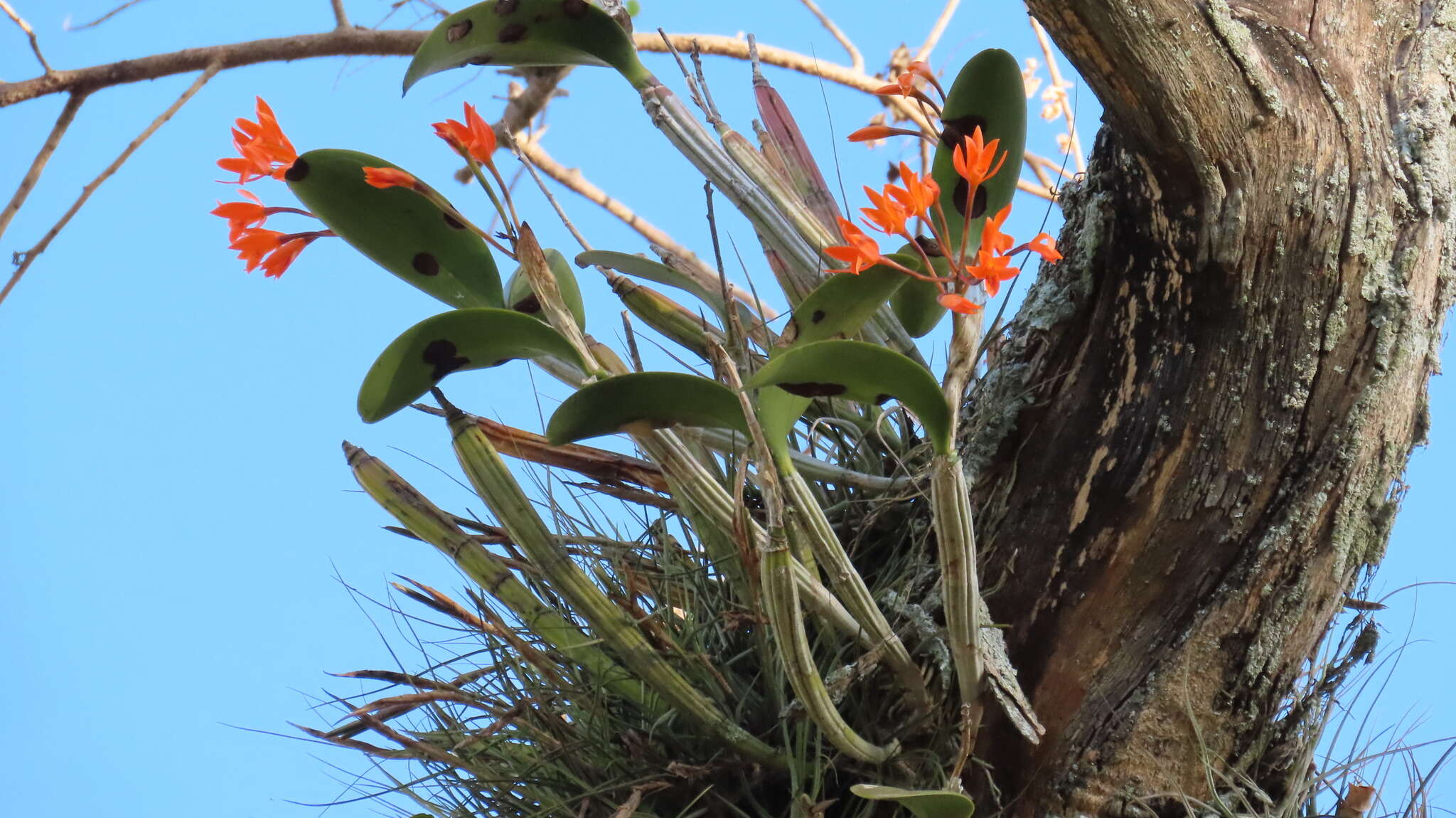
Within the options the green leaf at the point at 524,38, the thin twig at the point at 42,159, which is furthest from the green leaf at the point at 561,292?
the thin twig at the point at 42,159

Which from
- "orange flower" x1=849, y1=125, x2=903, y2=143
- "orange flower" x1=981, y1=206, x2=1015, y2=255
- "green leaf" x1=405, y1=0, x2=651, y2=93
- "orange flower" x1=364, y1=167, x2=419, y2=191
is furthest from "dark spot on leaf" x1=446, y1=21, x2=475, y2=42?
"orange flower" x1=981, y1=206, x2=1015, y2=255

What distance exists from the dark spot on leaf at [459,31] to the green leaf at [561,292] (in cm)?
12

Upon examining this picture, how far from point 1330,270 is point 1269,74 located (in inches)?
3.7

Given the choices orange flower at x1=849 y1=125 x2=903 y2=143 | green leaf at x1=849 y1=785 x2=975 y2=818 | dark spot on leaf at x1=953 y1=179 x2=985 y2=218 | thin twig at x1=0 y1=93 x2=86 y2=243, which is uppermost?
thin twig at x1=0 y1=93 x2=86 y2=243

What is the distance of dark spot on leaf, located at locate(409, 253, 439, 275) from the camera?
0.61 meters

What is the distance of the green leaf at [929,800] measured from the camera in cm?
50

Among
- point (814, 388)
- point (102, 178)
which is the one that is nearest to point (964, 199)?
point (814, 388)

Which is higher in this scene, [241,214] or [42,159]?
[42,159]

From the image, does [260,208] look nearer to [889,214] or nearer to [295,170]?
[295,170]

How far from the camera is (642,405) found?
1.74ft

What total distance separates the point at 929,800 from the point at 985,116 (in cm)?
34

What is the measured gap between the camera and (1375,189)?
1.81 ft

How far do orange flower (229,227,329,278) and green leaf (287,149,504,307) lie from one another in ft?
0.07

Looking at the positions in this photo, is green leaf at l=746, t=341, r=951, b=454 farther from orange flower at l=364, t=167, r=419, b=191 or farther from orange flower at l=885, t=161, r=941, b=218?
orange flower at l=364, t=167, r=419, b=191
